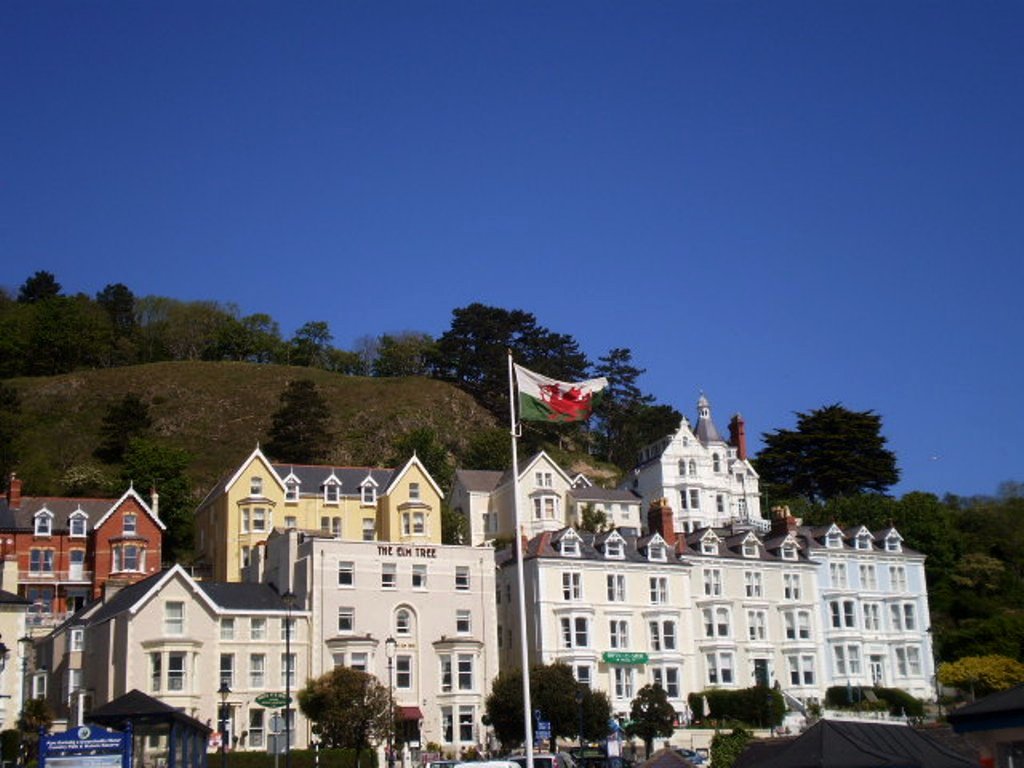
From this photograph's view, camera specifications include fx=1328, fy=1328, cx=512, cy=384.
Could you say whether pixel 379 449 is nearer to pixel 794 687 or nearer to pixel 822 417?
pixel 822 417

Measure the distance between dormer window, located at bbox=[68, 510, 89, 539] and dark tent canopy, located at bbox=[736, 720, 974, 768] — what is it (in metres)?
76.7

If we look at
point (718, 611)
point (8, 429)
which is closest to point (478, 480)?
point (718, 611)

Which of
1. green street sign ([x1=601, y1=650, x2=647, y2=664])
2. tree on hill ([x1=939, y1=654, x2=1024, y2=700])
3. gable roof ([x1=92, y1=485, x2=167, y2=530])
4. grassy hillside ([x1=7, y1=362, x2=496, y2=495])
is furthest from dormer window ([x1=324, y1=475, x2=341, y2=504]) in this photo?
tree on hill ([x1=939, y1=654, x2=1024, y2=700])

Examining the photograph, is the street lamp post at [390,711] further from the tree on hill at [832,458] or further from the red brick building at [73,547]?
the tree on hill at [832,458]

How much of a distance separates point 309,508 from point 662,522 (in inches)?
999

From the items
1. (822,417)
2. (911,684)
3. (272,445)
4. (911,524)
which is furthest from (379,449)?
(911,684)

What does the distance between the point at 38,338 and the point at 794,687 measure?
10451cm

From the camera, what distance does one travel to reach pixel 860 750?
20031 millimetres

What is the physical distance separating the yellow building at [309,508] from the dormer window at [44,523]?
10.9 metres

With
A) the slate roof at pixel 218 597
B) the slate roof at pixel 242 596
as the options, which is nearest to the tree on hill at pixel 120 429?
the slate roof at pixel 218 597

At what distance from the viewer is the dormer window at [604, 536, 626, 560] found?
7912 centimetres

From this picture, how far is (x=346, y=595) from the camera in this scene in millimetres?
71000

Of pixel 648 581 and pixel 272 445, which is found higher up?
pixel 272 445

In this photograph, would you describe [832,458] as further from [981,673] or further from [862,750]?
[862,750]
